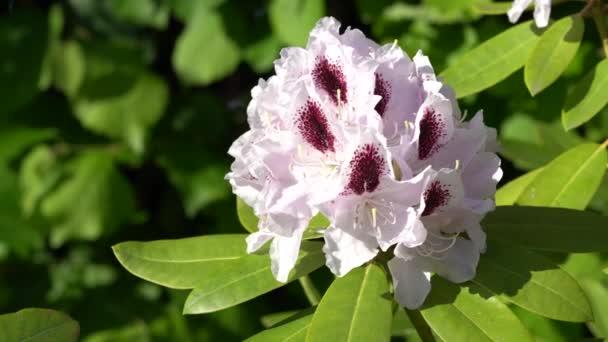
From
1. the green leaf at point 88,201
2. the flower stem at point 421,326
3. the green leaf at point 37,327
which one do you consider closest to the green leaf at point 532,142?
the flower stem at point 421,326

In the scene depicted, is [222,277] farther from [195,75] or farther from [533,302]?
[195,75]

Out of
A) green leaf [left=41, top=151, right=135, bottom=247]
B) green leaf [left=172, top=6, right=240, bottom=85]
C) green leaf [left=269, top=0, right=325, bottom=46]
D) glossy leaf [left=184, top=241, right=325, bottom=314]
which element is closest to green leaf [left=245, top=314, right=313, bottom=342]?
glossy leaf [left=184, top=241, right=325, bottom=314]

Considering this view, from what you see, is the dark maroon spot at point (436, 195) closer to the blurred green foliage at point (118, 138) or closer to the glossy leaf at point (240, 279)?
the glossy leaf at point (240, 279)

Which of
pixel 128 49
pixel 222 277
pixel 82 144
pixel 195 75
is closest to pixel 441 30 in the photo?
pixel 195 75

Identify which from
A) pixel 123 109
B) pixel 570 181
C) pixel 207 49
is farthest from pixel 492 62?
pixel 123 109

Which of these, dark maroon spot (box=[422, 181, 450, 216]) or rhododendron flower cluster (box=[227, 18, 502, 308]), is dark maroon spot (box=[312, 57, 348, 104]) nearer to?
rhododendron flower cluster (box=[227, 18, 502, 308])
